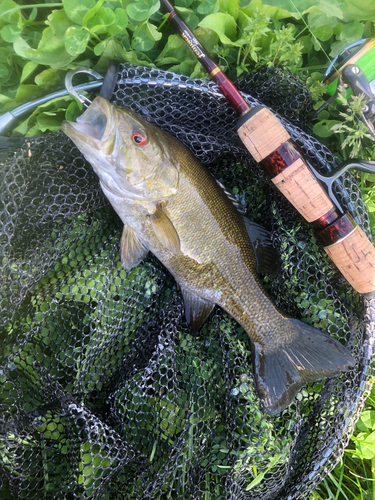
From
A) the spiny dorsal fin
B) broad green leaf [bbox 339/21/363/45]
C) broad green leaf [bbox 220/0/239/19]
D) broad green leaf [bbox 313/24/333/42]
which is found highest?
broad green leaf [bbox 339/21/363/45]

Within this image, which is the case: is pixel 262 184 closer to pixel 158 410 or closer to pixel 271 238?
pixel 271 238

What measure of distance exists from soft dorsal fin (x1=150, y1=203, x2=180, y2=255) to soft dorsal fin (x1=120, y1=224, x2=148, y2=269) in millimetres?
188

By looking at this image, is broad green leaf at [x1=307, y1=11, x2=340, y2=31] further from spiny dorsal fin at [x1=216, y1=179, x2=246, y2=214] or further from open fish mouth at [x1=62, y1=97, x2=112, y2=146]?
open fish mouth at [x1=62, y1=97, x2=112, y2=146]

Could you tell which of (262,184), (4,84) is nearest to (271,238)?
(262,184)

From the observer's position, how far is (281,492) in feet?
6.59

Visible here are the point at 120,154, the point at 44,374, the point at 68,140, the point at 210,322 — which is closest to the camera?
the point at 120,154

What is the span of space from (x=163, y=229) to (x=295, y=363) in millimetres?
1087

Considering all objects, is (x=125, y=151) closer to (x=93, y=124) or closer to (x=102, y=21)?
(x=93, y=124)

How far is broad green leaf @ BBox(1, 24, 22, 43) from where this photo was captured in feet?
6.50

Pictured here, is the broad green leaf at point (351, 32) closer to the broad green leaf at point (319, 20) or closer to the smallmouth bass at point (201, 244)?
the broad green leaf at point (319, 20)

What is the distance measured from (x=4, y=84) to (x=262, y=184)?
184 centimetres

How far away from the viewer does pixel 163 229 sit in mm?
1894

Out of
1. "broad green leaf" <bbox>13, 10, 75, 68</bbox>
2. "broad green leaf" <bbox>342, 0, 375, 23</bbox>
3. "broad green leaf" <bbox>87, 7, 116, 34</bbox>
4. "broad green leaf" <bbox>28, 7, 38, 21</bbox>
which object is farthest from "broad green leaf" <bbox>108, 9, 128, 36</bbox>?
"broad green leaf" <bbox>342, 0, 375, 23</bbox>

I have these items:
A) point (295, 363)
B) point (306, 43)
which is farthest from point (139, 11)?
point (295, 363)
